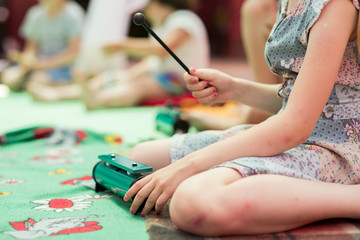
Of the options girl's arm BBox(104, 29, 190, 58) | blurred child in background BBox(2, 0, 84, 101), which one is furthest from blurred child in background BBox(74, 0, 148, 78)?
girl's arm BBox(104, 29, 190, 58)

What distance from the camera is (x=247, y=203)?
21.7 inches

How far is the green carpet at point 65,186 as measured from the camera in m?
0.61

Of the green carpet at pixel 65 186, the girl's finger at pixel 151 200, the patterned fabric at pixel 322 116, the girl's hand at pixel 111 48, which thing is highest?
the patterned fabric at pixel 322 116

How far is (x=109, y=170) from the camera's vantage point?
727mm

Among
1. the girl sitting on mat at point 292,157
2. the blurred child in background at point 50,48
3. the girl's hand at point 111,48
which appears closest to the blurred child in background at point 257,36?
the girl sitting on mat at point 292,157

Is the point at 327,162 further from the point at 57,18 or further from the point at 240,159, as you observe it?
the point at 57,18

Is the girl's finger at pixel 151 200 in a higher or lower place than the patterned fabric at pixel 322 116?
lower

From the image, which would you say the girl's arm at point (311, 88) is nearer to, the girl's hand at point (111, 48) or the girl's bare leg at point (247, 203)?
the girl's bare leg at point (247, 203)

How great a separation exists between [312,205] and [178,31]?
1380 millimetres

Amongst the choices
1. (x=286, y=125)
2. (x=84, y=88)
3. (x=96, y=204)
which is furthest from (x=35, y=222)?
(x=84, y=88)

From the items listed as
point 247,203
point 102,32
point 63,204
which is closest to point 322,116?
point 247,203

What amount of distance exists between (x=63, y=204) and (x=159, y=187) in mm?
179

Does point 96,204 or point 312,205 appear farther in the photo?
point 96,204

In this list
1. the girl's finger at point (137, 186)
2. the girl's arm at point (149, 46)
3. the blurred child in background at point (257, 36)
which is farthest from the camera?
the girl's arm at point (149, 46)
